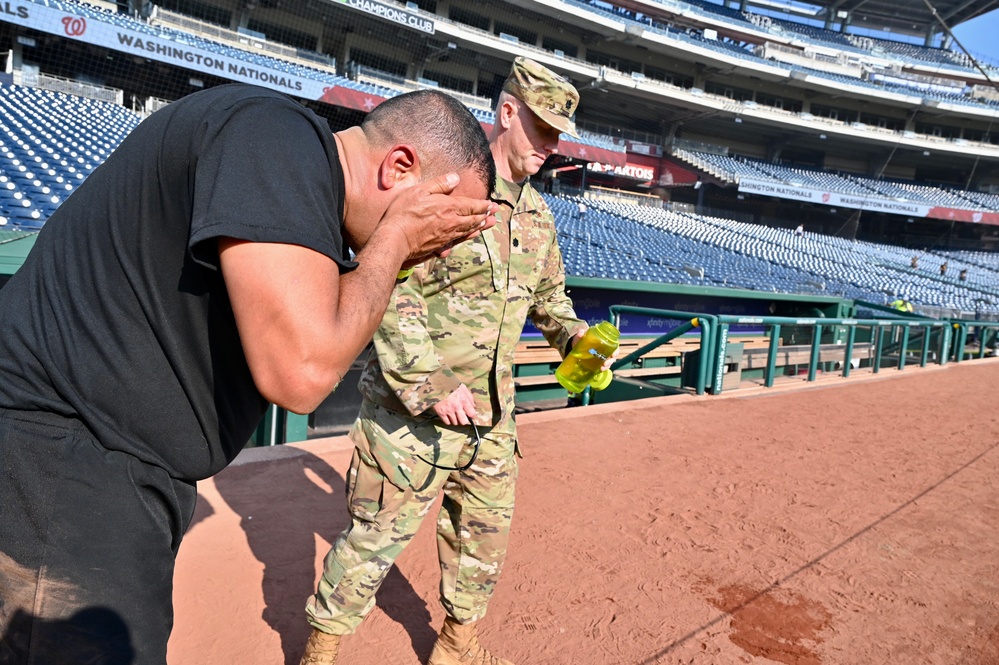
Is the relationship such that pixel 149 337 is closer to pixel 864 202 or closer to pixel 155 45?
pixel 155 45

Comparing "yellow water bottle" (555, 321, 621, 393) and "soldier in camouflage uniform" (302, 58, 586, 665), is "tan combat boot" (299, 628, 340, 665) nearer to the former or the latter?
"soldier in camouflage uniform" (302, 58, 586, 665)

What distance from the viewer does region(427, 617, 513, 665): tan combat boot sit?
203 cm

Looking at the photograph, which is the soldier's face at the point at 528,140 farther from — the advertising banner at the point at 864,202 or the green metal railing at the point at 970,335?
the advertising banner at the point at 864,202

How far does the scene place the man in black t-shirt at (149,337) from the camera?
2.98ft

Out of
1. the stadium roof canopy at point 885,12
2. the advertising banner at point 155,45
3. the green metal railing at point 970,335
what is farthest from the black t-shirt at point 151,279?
the stadium roof canopy at point 885,12

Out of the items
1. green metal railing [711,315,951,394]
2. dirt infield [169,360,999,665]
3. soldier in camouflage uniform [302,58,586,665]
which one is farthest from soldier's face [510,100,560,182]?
green metal railing [711,315,951,394]

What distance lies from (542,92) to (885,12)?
45.4 metres

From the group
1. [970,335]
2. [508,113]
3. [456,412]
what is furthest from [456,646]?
[970,335]

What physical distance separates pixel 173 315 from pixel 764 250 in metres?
22.4

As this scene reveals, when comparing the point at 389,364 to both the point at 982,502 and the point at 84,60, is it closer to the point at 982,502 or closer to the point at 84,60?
the point at 982,502

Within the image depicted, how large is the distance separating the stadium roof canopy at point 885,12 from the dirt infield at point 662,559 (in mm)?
40039

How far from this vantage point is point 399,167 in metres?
1.13

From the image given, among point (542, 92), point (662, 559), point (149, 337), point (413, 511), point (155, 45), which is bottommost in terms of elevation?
point (662, 559)

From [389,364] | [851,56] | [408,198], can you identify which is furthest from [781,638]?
[851,56]
